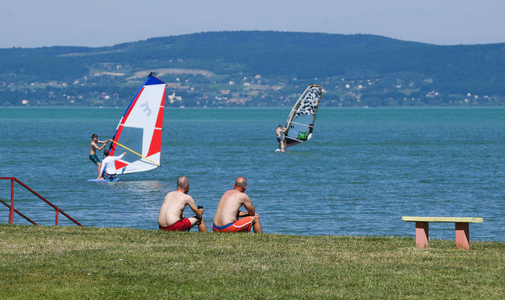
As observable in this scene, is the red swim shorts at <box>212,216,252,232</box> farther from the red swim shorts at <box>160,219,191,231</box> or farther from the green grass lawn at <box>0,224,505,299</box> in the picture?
the red swim shorts at <box>160,219,191,231</box>

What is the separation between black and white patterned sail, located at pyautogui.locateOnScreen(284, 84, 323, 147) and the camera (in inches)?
1998

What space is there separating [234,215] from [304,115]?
38.5m

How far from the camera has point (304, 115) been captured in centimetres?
5144

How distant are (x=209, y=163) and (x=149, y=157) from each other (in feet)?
39.9

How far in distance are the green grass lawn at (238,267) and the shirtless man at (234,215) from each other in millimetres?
604

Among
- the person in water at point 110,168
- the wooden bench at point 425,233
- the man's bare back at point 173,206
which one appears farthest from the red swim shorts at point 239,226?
the person in water at point 110,168

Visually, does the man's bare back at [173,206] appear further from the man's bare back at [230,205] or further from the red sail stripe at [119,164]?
the red sail stripe at [119,164]

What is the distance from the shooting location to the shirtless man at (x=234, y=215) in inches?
518

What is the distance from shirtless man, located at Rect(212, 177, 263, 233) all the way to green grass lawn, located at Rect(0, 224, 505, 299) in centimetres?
60

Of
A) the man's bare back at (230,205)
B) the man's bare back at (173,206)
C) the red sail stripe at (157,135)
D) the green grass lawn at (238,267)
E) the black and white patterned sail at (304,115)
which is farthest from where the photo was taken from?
the black and white patterned sail at (304,115)

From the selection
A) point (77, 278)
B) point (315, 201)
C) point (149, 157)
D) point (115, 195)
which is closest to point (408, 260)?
point (77, 278)

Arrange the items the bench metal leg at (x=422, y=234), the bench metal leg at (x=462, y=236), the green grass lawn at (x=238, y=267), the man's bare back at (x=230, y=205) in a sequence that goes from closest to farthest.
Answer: the green grass lawn at (x=238, y=267)
the bench metal leg at (x=462, y=236)
the bench metal leg at (x=422, y=234)
the man's bare back at (x=230, y=205)

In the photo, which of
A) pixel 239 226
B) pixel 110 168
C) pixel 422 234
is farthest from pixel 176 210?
pixel 110 168

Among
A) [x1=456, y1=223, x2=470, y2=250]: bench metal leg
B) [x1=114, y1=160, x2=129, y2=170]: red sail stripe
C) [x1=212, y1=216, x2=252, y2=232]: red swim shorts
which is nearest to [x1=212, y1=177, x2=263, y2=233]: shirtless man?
[x1=212, y1=216, x2=252, y2=232]: red swim shorts
